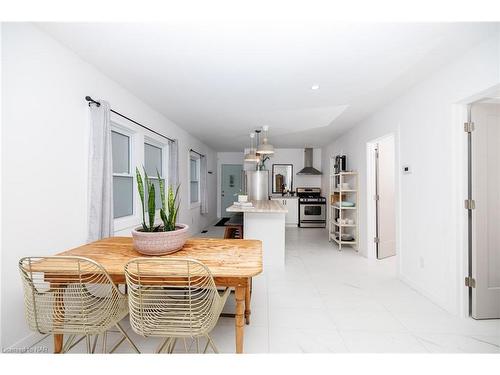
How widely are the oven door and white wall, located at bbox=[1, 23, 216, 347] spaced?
555 centimetres

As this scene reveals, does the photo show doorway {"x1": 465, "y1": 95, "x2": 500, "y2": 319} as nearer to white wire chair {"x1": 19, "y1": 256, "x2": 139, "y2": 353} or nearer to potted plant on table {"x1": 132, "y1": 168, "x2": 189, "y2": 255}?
potted plant on table {"x1": 132, "y1": 168, "x2": 189, "y2": 255}

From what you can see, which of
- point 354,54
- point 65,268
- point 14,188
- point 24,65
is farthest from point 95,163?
point 354,54

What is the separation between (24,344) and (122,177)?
190 centimetres

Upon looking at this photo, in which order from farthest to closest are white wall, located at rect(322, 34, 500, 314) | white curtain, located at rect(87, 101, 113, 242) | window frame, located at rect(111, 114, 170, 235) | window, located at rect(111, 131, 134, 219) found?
window, located at rect(111, 131, 134, 219) < window frame, located at rect(111, 114, 170, 235) < white curtain, located at rect(87, 101, 113, 242) < white wall, located at rect(322, 34, 500, 314)

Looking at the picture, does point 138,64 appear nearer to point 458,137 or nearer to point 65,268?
point 65,268

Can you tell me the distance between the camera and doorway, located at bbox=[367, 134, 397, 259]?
12.4 ft

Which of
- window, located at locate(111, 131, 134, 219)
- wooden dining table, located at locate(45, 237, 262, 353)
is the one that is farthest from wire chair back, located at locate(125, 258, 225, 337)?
window, located at locate(111, 131, 134, 219)

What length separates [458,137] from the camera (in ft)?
6.92

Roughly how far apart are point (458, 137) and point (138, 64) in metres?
3.05

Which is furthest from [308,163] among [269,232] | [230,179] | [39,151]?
[39,151]

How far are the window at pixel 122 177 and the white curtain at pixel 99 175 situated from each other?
60 centimetres

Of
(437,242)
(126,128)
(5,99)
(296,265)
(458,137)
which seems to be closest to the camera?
(5,99)

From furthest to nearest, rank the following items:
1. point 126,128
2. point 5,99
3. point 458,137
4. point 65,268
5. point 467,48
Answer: point 126,128 < point 458,137 < point 467,48 < point 5,99 < point 65,268

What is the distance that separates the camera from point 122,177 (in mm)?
3055
